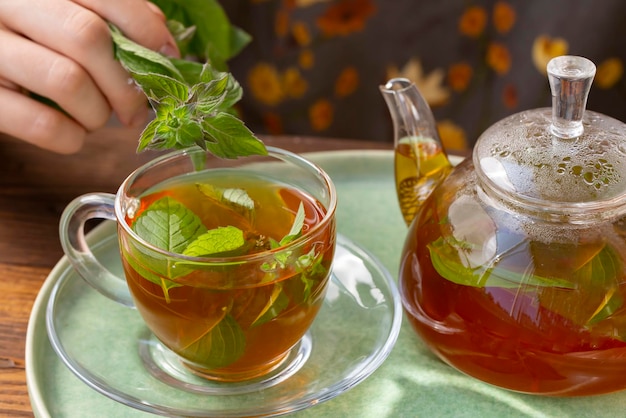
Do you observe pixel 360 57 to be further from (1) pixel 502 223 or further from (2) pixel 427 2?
(1) pixel 502 223

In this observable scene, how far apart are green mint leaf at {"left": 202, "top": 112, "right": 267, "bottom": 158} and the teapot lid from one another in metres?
0.18

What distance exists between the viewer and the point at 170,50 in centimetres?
81

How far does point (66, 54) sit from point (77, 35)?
3 centimetres

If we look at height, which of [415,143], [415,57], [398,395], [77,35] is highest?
[77,35]

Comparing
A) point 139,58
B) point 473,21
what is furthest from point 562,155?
point 473,21

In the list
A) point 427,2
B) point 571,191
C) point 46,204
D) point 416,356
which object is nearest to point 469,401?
point 416,356

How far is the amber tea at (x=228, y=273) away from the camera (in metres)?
0.56

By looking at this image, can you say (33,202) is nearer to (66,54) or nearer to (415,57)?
(66,54)

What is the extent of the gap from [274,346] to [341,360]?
0.07m

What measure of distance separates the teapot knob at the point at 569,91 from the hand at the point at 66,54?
383 mm

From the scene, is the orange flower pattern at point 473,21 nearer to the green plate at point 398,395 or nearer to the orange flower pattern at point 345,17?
the orange flower pattern at point 345,17

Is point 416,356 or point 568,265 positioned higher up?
point 568,265

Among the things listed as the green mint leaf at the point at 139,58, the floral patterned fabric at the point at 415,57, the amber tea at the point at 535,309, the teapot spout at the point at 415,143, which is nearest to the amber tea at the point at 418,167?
the teapot spout at the point at 415,143

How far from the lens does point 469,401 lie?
2.08 ft
